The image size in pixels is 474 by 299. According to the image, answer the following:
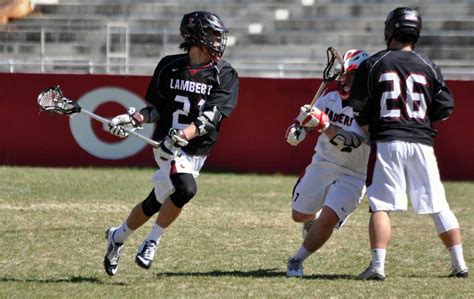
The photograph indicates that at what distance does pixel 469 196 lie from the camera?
13648 mm

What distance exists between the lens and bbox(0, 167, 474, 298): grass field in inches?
283

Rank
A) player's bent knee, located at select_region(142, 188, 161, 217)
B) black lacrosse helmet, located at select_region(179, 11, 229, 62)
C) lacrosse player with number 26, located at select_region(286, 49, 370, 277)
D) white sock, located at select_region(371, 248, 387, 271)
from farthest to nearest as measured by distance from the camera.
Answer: lacrosse player with number 26, located at select_region(286, 49, 370, 277)
player's bent knee, located at select_region(142, 188, 161, 217)
black lacrosse helmet, located at select_region(179, 11, 229, 62)
white sock, located at select_region(371, 248, 387, 271)

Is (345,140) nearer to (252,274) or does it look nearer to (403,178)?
(403,178)

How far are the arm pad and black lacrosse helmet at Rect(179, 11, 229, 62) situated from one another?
1.04 metres

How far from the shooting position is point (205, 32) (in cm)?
749

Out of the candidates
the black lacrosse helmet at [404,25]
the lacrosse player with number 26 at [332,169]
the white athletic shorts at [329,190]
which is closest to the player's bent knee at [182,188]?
the lacrosse player with number 26 at [332,169]

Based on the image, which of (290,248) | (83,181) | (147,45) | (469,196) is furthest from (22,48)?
(290,248)

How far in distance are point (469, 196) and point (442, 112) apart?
6359 millimetres

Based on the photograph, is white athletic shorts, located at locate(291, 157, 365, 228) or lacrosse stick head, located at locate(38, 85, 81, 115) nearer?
lacrosse stick head, located at locate(38, 85, 81, 115)

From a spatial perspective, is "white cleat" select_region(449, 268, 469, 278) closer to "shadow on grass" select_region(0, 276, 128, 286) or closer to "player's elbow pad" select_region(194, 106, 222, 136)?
"player's elbow pad" select_region(194, 106, 222, 136)

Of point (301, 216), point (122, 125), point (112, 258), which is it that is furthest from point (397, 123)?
point (112, 258)

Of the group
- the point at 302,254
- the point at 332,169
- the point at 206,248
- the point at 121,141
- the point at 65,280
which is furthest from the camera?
the point at 121,141

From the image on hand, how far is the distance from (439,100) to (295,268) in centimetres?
163

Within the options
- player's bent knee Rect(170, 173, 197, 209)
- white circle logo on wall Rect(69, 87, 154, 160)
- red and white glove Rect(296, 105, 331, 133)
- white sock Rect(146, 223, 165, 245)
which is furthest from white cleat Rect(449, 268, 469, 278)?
white circle logo on wall Rect(69, 87, 154, 160)
